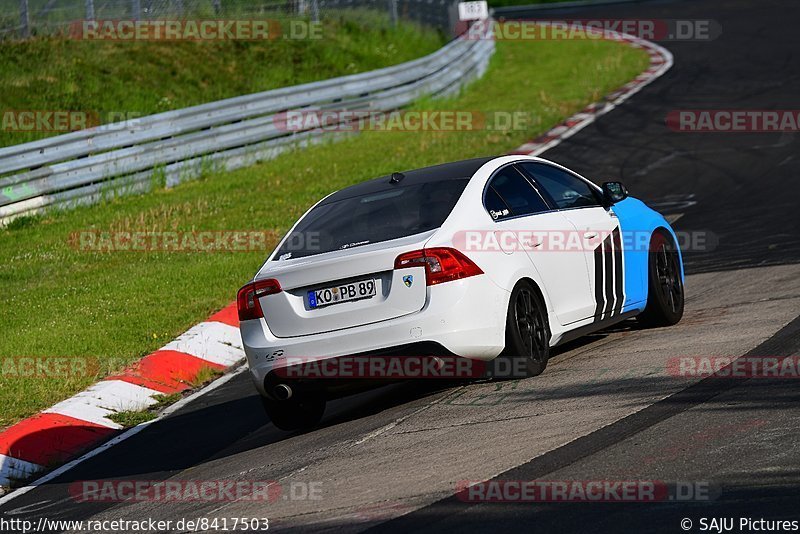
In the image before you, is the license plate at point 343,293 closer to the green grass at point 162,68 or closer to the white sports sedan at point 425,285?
the white sports sedan at point 425,285

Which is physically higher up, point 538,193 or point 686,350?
point 538,193

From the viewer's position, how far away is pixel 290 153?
878 inches

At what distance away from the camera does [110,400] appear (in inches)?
406

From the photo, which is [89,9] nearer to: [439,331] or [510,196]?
[510,196]

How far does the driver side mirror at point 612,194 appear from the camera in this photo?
9688mm

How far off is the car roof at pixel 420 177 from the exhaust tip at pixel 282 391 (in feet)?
4.98

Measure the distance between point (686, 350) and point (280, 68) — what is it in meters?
19.3

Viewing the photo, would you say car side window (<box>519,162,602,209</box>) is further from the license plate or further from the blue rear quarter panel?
the license plate

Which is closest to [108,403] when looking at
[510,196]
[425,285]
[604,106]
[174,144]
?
[425,285]

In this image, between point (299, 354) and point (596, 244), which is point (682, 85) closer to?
point (596, 244)

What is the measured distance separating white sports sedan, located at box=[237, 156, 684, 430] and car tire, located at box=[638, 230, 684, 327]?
0.57 metres

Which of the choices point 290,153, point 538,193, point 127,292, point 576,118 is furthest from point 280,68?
point 538,193

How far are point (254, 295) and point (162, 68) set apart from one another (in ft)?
57.3

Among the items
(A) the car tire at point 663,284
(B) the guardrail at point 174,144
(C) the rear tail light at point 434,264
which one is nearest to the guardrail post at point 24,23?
(B) the guardrail at point 174,144
